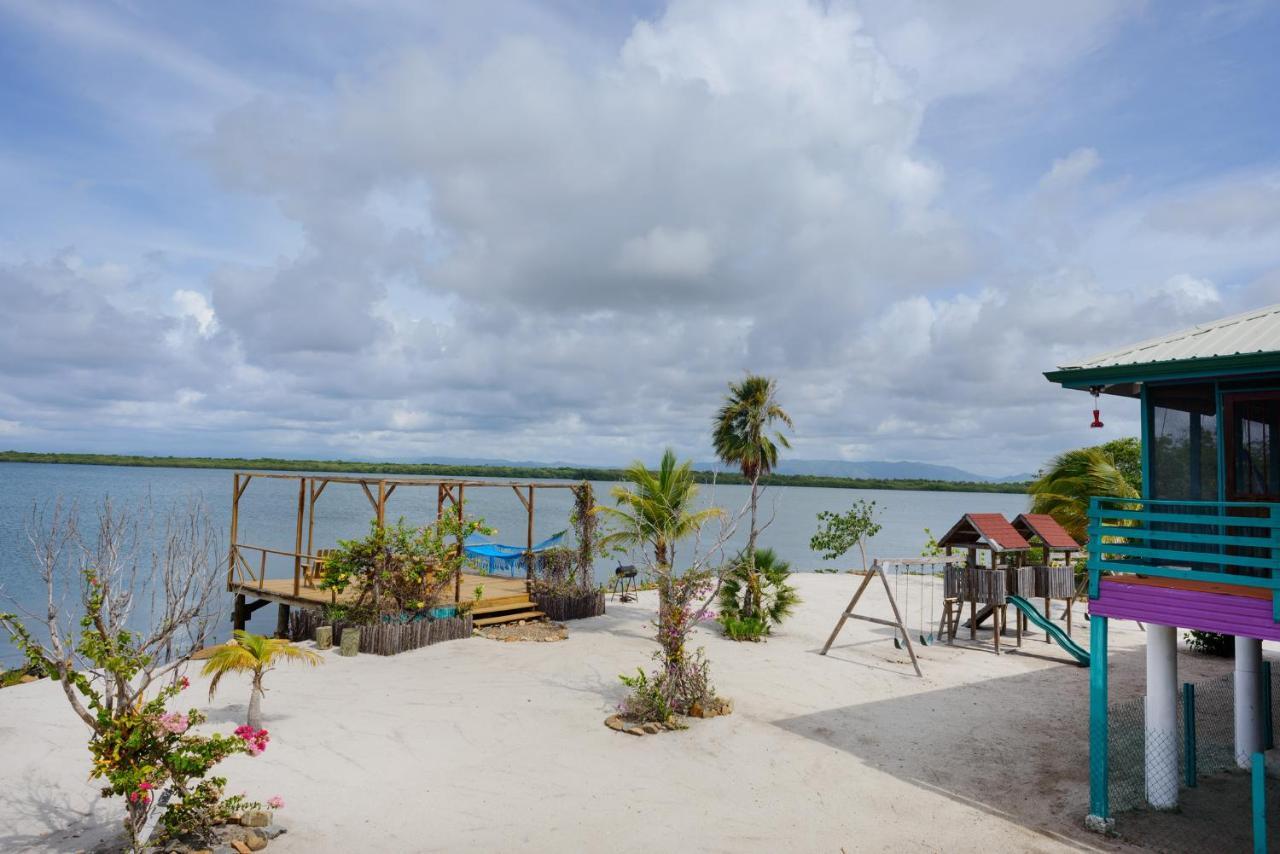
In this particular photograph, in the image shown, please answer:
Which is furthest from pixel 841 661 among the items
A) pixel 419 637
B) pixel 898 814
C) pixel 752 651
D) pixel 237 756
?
pixel 237 756

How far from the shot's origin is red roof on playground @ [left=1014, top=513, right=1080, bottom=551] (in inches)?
691

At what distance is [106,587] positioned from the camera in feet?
22.3

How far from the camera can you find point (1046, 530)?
17.9 meters

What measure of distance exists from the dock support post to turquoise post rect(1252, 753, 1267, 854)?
123cm

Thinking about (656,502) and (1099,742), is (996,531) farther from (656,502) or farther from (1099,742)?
(1099,742)

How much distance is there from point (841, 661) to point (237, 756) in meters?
10.6

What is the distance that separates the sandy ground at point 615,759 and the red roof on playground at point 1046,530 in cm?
315

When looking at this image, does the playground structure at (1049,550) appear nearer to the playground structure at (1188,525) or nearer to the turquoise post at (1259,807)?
the playground structure at (1188,525)

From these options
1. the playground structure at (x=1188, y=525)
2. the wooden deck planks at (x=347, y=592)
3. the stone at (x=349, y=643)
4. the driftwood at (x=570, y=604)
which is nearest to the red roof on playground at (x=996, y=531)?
the playground structure at (x=1188, y=525)

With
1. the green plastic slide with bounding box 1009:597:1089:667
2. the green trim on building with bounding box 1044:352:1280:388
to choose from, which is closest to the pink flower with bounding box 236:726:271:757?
the green trim on building with bounding box 1044:352:1280:388

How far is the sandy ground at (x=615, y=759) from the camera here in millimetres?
7594

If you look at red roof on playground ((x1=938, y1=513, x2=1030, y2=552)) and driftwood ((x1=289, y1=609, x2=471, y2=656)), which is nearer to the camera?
driftwood ((x1=289, y1=609, x2=471, y2=656))

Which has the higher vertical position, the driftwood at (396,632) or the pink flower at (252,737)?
the pink flower at (252,737)

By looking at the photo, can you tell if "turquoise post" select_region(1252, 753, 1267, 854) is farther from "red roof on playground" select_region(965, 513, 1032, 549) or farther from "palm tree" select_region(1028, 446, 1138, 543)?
"palm tree" select_region(1028, 446, 1138, 543)
